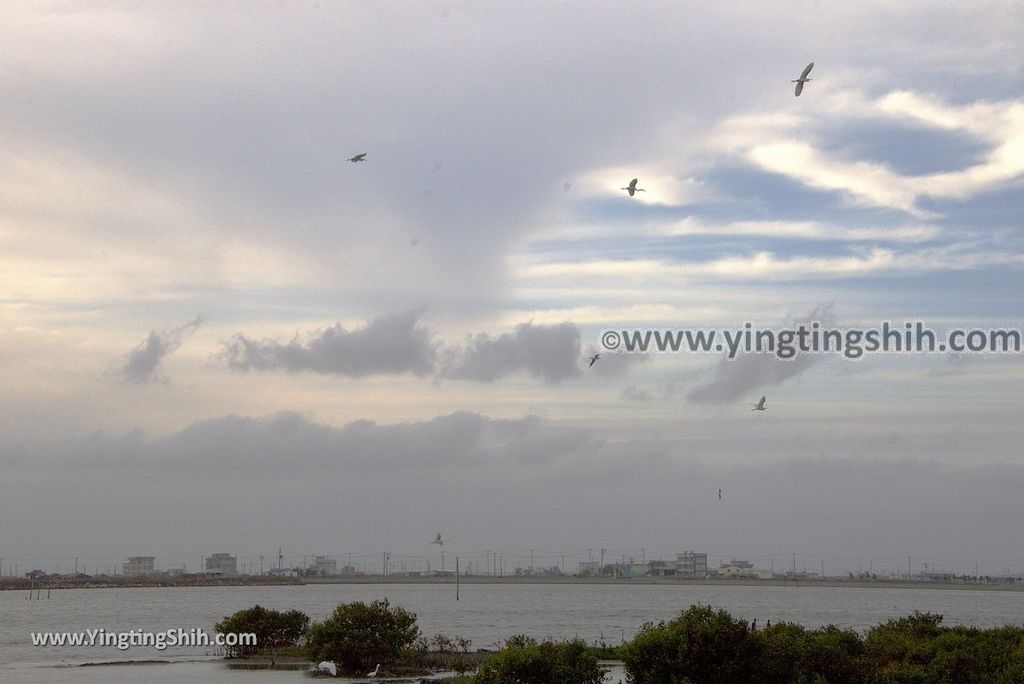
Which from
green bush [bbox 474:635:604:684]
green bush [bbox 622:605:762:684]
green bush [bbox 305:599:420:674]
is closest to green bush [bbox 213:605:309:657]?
green bush [bbox 305:599:420:674]

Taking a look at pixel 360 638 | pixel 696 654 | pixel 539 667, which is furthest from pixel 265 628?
pixel 696 654

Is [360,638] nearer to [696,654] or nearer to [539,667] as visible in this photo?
[539,667]

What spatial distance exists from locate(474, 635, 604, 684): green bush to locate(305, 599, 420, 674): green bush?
57.9 feet

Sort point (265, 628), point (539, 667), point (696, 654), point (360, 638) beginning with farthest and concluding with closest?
point (265, 628) → point (360, 638) → point (539, 667) → point (696, 654)

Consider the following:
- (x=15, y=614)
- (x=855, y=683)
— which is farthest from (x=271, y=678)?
(x=15, y=614)

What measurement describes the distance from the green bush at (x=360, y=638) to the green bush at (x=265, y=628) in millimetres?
11655

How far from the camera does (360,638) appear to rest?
49500 millimetres

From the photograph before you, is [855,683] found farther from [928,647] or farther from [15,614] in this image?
[15,614]

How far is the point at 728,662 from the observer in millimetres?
31719

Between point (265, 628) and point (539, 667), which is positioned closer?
point (539, 667)

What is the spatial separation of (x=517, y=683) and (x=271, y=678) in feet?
66.8

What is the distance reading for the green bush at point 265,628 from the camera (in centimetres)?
6094

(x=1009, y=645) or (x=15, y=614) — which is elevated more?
(x=1009, y=645)

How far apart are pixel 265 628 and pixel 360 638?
14566 millimetres
